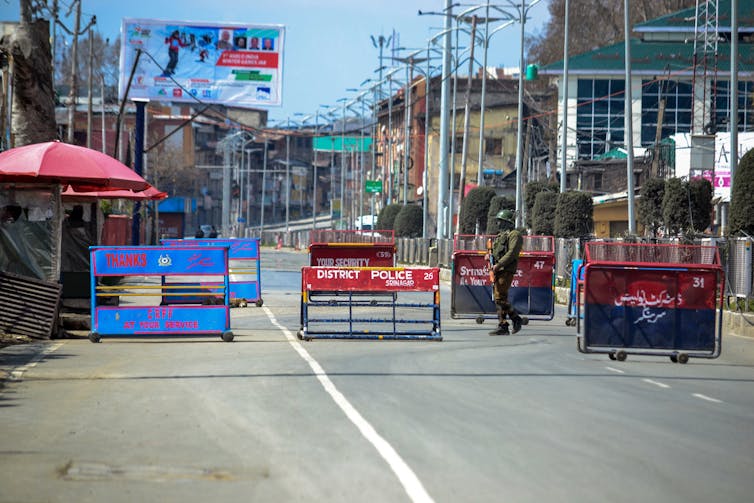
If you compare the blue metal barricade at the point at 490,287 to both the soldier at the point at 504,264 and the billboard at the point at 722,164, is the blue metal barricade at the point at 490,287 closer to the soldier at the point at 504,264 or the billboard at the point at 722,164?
the soldier at the point at 504,264

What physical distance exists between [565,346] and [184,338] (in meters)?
6.15

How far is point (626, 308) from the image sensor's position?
50.1ft

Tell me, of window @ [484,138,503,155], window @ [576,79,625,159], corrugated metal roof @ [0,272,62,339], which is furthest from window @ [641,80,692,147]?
corrugated metal roof @ [0,272,62,339]

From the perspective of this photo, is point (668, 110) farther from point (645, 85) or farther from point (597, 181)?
point (597, 181)

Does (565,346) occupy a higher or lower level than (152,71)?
lower

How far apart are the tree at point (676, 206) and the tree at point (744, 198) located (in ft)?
25.1

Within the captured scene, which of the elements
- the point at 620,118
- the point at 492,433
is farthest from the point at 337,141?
the point at 492,433

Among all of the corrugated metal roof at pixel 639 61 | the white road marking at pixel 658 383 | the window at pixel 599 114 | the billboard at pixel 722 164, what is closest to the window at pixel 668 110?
the window at pixel 599 114

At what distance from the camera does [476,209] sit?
59.7 metres

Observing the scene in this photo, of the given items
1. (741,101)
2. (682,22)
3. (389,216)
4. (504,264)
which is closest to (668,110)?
(741,101)

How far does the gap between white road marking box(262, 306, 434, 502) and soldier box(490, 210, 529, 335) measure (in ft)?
19.7

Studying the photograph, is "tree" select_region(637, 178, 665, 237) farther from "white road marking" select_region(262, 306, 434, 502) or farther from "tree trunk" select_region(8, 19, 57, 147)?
"white road marking" select_region(262, 306, 434, 502)

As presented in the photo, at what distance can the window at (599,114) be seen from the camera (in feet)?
261

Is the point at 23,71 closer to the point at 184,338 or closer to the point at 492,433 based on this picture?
the point at 184,338
